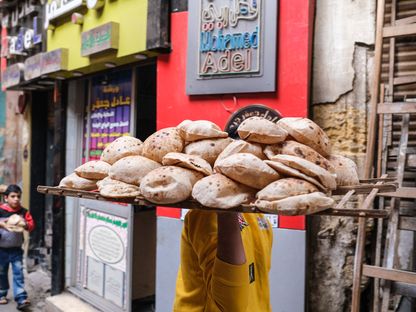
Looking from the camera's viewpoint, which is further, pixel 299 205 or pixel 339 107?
pixel 339 107

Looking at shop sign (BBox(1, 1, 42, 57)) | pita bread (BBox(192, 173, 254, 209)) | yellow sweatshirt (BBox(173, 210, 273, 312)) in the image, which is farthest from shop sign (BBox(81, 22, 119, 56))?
pita bread (BBox(192, 173, 254, 209))

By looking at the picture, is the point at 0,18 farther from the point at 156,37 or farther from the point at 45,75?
the point at 156,37

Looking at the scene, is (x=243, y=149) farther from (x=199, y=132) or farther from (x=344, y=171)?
(x=344, y=171)

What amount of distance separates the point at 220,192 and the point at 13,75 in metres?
6.38

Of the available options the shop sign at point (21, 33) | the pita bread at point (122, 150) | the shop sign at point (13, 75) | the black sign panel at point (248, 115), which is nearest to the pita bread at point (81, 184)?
the pita bread at point (122, 150)

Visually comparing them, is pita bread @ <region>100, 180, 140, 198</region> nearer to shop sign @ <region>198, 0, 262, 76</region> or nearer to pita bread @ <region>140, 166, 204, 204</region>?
pita bread @ <region>140, 166, 204, 204</region>

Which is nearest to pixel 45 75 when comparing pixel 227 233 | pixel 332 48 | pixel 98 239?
pixel 98 239

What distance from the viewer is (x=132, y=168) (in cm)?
171

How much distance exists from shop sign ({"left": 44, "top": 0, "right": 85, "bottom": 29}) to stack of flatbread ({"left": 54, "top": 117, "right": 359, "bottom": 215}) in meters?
4.12

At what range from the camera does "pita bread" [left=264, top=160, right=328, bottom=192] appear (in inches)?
56.6

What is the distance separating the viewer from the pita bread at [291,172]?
56.6 inches

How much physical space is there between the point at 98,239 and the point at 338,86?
145 inches

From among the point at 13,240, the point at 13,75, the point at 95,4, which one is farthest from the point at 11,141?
the point at 95,4

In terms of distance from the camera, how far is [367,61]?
3.36 m
